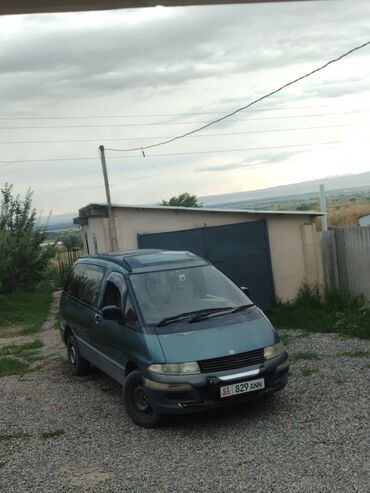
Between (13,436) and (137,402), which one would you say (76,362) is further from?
(137,402)

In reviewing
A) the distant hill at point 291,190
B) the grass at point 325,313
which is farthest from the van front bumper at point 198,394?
the distant hill at point 291,190

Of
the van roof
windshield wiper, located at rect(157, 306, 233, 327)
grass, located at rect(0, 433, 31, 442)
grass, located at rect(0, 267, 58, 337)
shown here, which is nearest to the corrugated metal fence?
the van roof

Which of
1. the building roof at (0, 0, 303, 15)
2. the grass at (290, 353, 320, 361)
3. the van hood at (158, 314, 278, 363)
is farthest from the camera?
the grass at (290, 353, 320, 361)

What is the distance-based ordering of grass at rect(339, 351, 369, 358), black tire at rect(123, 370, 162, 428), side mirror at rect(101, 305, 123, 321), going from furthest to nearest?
grass at rect(339, 351, 369, 358) < side mirror at rect(101, 305, 123, 321) < black tire at rect(123, 370, 162, 428)

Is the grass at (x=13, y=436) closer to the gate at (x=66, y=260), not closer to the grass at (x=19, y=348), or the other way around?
the grass at (x=19, y=348)

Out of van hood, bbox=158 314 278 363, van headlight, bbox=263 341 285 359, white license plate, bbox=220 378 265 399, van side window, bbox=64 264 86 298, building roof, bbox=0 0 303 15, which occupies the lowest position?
white license plate, bbox=220 378 265 399

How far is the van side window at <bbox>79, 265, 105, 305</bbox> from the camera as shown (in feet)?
24.5

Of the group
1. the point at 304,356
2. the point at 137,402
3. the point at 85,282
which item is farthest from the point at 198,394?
the point at 304,356

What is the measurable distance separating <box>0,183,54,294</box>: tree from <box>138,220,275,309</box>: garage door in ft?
26.5

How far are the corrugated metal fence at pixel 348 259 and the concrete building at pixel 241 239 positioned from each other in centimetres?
30

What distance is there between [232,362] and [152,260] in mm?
2011

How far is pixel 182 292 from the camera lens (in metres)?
6.59

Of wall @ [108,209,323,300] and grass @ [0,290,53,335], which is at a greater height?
wall @ [108,209,323,300]

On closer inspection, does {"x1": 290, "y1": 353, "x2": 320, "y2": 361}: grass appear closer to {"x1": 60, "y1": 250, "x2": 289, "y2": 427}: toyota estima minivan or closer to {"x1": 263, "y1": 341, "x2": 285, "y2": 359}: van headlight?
{"x1": 60, "y1": 250, "x2": 289, "y2": 427}: toyota estima minivan
